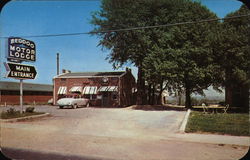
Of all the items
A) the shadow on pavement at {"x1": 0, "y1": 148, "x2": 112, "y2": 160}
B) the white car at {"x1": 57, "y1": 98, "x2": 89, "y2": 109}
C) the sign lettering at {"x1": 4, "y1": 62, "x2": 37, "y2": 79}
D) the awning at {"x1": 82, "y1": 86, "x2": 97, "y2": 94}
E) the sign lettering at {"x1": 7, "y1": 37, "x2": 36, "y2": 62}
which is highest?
the sign lettering at {"x1": 7, "y1": 37, "x2": 36, "y2": 62}

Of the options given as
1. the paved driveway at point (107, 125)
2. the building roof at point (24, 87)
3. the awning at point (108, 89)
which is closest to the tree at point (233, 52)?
the paved driveway at point (107, 125)

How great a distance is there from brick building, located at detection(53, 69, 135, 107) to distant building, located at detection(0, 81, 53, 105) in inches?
285

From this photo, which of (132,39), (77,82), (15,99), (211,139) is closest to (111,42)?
→ (132,39)

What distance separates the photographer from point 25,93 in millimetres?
37094

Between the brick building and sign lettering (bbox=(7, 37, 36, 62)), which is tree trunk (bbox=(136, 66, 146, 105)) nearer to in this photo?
the brick building

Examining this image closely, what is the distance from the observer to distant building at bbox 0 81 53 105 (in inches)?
1334

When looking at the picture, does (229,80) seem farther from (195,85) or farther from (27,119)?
(27,119)

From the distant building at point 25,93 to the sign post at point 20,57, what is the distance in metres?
20.6

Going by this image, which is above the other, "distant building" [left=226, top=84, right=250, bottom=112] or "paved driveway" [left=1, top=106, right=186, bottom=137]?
"distant building" [left=226, top=84, right=250, bottom=112]

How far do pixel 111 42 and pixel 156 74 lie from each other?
9761 millimetres

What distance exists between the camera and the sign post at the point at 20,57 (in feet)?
45.2

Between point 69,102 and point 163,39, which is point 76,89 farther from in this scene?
point 163,39

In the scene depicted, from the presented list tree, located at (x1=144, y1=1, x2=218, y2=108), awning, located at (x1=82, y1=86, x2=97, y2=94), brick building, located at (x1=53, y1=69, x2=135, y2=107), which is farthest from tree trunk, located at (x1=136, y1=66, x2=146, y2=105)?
tree, located at (x1=144, y1=1, x2=218, y2=108)

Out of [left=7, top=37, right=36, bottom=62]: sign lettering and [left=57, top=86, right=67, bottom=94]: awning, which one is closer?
[left=7, top=37, right=36, bottom=62]: sign lettering
